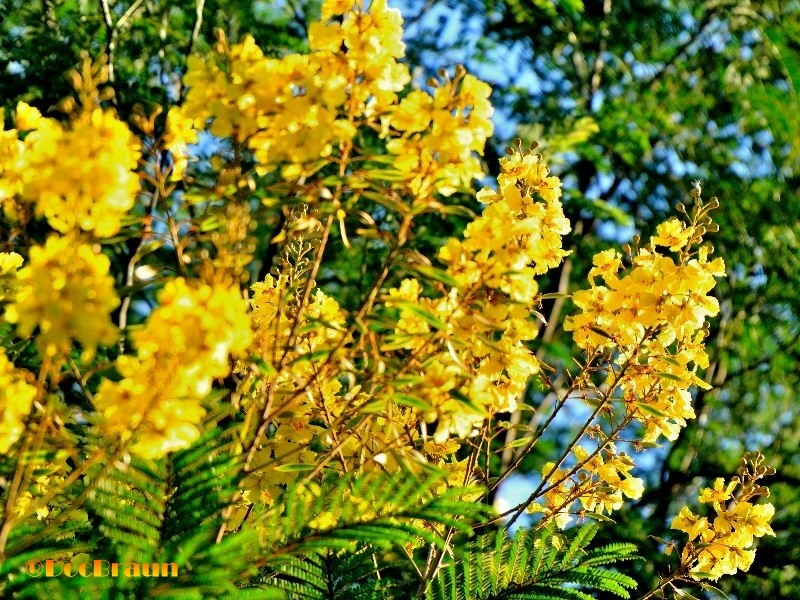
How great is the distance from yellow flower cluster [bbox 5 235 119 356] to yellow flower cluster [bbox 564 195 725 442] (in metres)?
1.30

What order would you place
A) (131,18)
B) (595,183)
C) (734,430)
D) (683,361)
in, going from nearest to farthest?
(683,361) → (131,18) → (595,183) → (734,430)

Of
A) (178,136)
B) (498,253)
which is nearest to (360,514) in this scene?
(498,253)

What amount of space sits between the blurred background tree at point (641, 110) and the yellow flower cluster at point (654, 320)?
2.44 meters

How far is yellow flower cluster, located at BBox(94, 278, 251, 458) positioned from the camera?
1.08 metres

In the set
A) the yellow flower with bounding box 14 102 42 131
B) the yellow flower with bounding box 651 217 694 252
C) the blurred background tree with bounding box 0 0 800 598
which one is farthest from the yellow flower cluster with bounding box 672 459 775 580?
the blurred background tree with bounding box 0 0 800 598

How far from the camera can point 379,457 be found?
156 centimetres

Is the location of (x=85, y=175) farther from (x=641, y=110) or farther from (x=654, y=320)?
(x=641, y=110)

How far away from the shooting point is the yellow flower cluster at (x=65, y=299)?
1.05m

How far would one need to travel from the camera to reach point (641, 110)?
17.7ft

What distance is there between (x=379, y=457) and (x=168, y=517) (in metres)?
0.37

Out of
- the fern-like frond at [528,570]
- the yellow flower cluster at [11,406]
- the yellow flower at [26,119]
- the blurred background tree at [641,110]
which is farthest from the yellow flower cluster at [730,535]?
the blurred background tree at [641,110]

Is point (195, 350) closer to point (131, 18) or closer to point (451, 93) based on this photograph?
point (451, 93)

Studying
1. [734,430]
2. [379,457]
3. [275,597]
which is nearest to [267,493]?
[379,457]

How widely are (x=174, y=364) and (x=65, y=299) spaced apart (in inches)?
6.0
